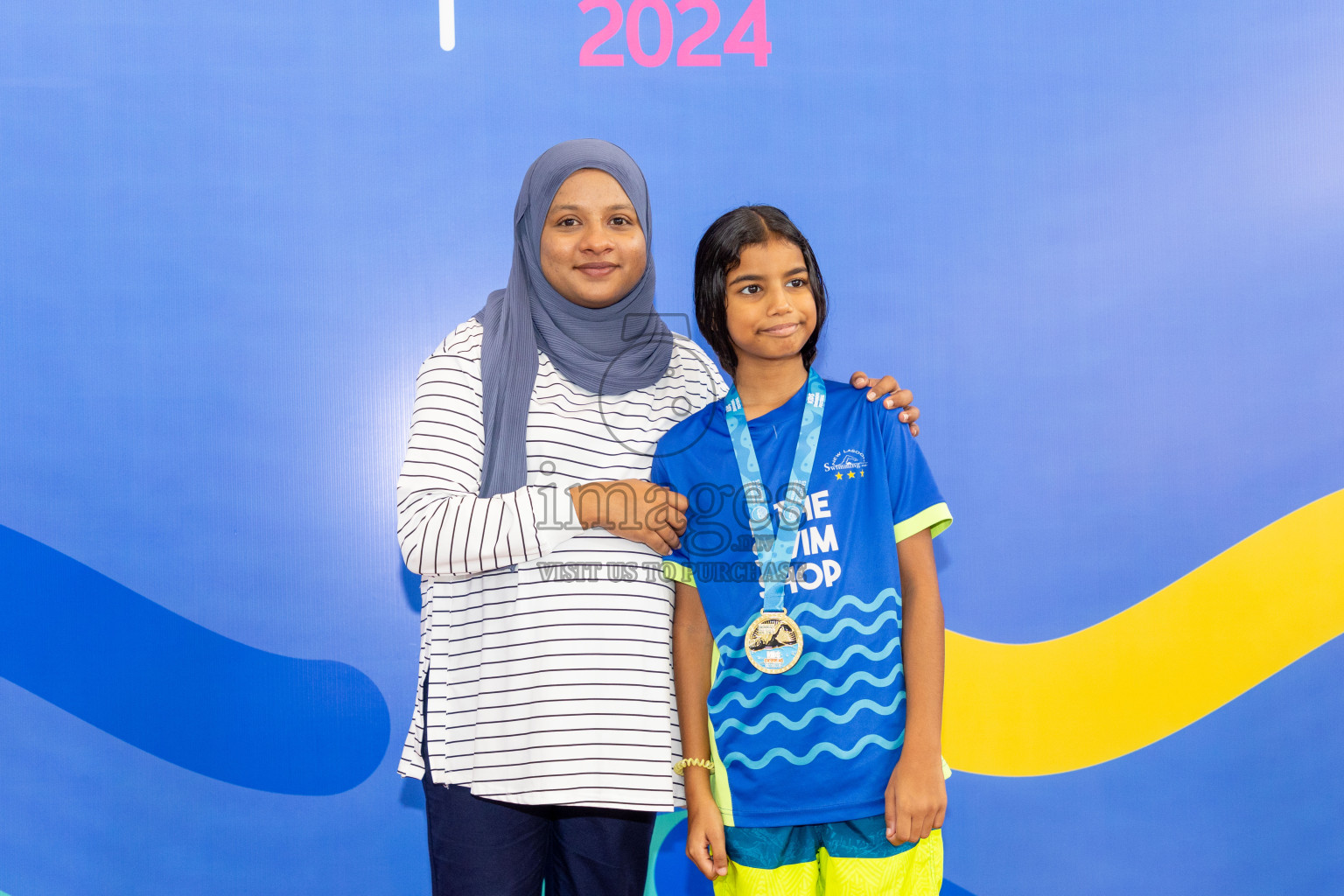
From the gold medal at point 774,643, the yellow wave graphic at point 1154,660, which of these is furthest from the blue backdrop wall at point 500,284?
the gold medal at point 774,643

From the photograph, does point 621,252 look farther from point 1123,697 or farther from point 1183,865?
point 1183,865

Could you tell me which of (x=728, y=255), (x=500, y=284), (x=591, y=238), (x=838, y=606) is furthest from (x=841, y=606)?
(x=500, y=284)

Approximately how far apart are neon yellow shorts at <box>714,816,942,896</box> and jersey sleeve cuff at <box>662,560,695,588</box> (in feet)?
1.13

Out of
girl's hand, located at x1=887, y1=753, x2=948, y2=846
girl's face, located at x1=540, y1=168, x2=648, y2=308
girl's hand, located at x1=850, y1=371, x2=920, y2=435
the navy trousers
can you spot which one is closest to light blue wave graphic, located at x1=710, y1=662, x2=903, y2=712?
girl's hand, located at x1=887, y1=753, x2=948, y2=846

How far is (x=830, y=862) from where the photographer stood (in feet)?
3.99

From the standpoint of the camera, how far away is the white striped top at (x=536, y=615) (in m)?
1.22

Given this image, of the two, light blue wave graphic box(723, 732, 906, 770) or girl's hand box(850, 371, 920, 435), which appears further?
girl's hand box(850, 371, 920, 435)

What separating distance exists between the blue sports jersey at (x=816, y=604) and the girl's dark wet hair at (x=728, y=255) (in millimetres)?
162

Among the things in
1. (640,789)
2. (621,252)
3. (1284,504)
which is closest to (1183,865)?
(1284,504)

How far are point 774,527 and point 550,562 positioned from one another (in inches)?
12.4

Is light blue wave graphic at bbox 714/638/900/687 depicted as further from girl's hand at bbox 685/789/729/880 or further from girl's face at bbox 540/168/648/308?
girl's face at bbox 540/168/648/308

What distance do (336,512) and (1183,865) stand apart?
78.2 inches

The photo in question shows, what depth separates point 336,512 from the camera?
1905 mm

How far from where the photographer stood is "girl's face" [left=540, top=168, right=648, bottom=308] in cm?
134
